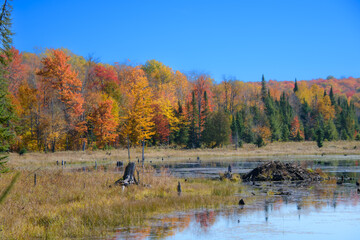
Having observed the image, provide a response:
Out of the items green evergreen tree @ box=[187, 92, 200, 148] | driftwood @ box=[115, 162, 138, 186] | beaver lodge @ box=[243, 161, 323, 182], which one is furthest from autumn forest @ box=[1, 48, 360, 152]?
beaver lodge @ box=[243, 161, 323, 182]

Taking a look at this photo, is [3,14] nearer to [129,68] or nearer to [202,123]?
[202,123]

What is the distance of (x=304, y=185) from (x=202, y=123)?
6348 cm

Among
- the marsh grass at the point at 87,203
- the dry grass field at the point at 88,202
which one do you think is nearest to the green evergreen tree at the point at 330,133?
the dry grass field at the point at 88,202

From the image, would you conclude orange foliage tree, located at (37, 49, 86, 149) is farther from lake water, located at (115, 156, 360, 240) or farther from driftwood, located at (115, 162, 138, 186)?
lake water, located at (115, 156, 360, 240)

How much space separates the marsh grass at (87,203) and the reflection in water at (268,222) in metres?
1.06

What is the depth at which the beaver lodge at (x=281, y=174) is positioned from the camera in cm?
2755

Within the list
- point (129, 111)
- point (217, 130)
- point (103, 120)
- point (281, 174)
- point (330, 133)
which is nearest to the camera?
point (281, 174)

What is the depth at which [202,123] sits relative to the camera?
290 ft

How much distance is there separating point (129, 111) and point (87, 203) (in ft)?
131

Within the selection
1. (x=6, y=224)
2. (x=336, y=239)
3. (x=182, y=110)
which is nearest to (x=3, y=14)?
(x=6, y=224)

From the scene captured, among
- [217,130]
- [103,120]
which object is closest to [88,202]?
[103,120]

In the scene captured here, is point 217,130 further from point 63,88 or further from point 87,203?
point 87,203

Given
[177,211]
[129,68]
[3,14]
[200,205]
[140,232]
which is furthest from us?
[129,68]

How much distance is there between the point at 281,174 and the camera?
2803 cm
